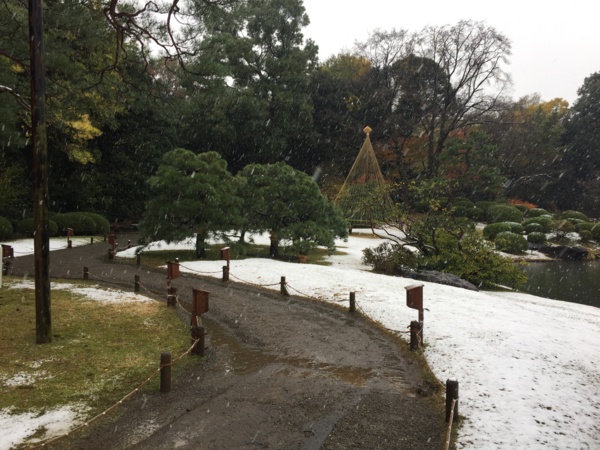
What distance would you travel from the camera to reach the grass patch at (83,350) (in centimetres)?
585

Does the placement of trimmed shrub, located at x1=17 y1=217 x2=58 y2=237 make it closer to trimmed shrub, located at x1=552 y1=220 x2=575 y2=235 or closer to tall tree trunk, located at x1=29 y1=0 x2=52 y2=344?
tall tree trunk, located at x1=29 y1=0 x2=52 y2=344

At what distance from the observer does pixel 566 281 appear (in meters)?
20.0

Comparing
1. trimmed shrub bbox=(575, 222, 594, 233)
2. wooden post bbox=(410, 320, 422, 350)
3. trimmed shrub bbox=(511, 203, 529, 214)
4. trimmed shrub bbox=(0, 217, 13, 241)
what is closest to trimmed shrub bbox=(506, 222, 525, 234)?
trimmed shrub bbox=(575, 222, 594, 233)

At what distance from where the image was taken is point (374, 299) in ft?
39.0

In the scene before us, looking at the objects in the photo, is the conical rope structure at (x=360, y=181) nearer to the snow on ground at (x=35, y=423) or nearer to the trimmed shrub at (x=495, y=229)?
the trimmed shrub at (x=495, y=229)

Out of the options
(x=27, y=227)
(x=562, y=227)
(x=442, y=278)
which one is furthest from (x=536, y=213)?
(x=27, y=227)

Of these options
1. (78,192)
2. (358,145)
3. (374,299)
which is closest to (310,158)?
(358,145)

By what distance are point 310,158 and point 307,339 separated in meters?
32.2

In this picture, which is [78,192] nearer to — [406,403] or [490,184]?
[406,403]

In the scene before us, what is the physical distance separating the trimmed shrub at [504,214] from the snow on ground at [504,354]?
2158 centimetres

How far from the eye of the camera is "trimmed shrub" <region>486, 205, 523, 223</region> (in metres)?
34.7

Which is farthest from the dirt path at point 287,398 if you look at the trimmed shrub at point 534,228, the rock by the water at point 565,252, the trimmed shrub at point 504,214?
the trimmed shrub at point 504,214

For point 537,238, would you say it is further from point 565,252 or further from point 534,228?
point 565,252

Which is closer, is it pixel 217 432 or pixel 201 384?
pixel 217 432
